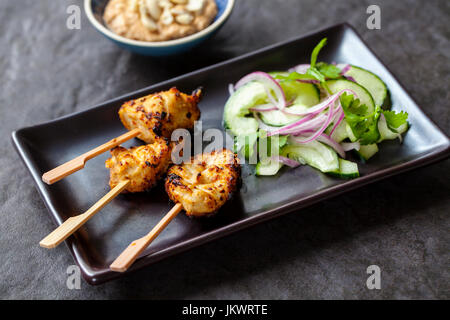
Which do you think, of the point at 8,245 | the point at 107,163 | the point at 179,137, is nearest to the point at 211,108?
the point at 179,137

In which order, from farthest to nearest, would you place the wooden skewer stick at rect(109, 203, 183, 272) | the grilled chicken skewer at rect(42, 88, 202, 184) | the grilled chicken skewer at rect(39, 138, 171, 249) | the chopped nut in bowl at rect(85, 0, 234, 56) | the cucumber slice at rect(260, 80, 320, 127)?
the chopped nut in bowl at rect(85, 0, 234, 56), the cucumber slice at rect(260, 80, 320, 127), the grilled chicken skewer at rect(42, 88, 202, 184), the grilled chicken skewer at rect(39, 138, 171, 249), the wooden skewer stick at rect(109, 203, 183, 272)

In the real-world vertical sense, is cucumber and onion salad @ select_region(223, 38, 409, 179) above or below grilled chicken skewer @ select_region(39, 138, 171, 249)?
below

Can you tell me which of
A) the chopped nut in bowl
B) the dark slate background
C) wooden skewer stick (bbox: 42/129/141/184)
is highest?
the chopped nut in bowl

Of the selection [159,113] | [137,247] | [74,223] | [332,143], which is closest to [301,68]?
[332,143]

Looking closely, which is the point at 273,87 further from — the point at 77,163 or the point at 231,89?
the point at 77,163

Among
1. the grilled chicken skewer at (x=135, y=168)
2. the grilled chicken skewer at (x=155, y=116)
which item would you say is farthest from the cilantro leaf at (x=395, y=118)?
the grilled chicken skewer at (x=135, y=168)

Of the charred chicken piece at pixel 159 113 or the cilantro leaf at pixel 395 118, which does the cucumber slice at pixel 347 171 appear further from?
the charred chicken piece at pixel 159 113

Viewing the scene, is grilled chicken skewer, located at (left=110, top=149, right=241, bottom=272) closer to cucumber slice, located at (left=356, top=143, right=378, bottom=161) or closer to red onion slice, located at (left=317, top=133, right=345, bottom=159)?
red onion slice, located at (left=317, top=133, right=345, bottom=159)

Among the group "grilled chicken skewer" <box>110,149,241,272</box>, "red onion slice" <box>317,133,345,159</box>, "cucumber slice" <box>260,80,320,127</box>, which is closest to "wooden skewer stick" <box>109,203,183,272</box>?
"grilled chicken skewer" <box>110,149,241,272</box>
